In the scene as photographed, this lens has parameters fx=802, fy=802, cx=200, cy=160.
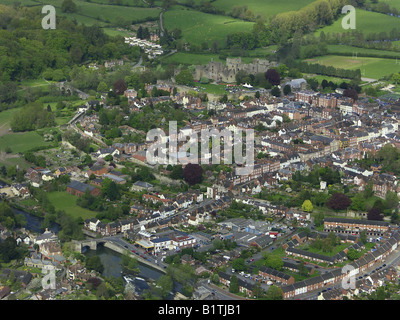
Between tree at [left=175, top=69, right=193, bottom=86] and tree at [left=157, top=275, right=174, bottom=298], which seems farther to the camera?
tree at [left=175, top=69, right=193, bottom=86]

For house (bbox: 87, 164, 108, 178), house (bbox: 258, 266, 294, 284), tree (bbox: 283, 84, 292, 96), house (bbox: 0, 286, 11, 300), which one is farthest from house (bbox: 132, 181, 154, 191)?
tree (bbox: 283, 84, 292, 96)

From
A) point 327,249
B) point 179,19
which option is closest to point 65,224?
point 327,249

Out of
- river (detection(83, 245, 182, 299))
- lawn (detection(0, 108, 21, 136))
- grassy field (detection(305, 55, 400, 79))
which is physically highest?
grassy field (detection(305, 55, 400, 79))

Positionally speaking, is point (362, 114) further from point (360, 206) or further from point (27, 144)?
point (27, 144)

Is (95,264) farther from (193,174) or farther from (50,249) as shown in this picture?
(193,174)

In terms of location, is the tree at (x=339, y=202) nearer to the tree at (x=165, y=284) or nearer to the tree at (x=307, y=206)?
the tree at (x=307, y=206)

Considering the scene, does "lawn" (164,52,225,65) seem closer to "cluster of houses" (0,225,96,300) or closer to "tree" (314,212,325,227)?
"tree" (314,212,325,227)
